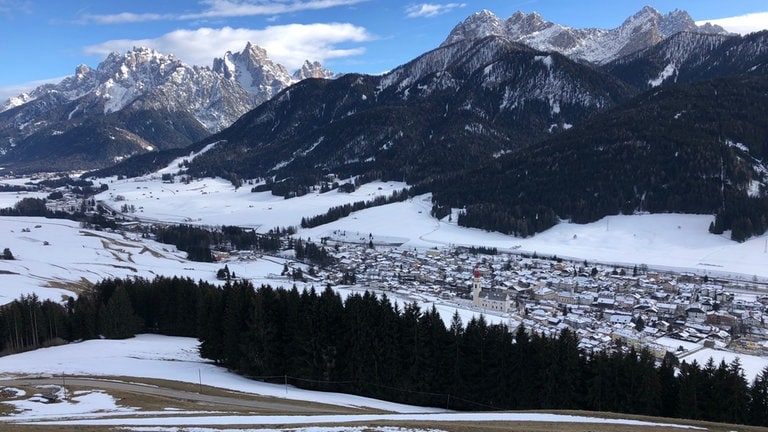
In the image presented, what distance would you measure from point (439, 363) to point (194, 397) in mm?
19238

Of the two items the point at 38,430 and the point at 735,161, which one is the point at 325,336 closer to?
the point at 38,430

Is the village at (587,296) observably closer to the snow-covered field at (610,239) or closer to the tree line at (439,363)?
the tree line at (439,363)

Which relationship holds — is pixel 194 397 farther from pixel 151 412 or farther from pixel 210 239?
pixel 210 239

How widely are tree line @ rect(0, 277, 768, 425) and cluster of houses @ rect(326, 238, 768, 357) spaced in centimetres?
937

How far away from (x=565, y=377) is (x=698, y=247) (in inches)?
4029

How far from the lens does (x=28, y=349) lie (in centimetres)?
5700

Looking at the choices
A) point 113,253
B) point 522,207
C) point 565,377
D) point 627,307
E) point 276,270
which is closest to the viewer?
point 565,377

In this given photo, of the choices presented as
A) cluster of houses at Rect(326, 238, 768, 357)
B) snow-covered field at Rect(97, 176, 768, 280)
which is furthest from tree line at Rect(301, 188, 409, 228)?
cluster of houses at Rect(326, 238, 768, 357)

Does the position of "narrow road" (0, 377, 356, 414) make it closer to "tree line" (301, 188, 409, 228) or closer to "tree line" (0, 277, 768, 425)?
"tree line" (0, 277, 768, 425)

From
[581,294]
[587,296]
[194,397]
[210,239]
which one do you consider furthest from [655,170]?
[194,397]

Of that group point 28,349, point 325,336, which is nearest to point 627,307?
point 325,336

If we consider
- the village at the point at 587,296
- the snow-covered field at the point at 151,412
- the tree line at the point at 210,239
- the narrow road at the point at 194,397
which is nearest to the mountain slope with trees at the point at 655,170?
the village at the point at 587,296

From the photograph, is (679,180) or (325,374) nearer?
(325,374)

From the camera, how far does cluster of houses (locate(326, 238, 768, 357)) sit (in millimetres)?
64113
